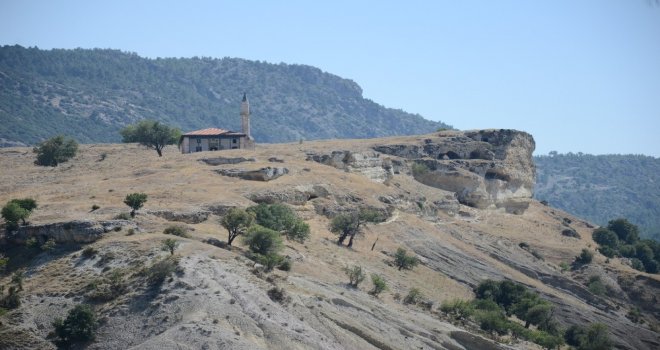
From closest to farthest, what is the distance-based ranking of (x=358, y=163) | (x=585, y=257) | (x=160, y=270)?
(x=160, y=270) → (x=358, y=163) → (x=585, y=257)

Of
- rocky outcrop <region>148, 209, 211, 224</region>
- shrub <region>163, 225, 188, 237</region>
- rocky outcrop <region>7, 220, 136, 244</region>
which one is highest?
rocky outcrop <region>148, 209, 211, 224</region>

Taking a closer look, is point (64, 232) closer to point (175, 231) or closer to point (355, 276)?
point (175, 231)

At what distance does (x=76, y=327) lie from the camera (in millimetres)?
44094

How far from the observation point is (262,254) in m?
56.1

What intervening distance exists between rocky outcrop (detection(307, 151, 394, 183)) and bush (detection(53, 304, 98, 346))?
47.7 metres

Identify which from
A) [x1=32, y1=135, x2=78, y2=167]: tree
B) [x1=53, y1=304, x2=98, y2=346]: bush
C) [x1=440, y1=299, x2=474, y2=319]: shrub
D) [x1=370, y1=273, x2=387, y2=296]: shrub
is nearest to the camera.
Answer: [x1=53, y1=304, x2=98, y2=346]: bush

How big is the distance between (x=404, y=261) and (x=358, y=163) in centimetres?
2329

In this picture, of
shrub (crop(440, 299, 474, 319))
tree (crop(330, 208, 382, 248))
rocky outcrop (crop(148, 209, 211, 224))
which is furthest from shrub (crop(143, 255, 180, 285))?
tree (crop(330, 208, 382, 248))

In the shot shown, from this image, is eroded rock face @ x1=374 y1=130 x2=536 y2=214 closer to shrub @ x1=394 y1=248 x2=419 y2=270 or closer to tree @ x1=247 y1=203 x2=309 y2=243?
shrub @ x1=394 y1=248 x2=419 y2=270

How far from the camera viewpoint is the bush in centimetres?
4403

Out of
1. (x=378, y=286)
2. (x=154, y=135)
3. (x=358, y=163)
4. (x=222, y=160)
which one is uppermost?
(x=154, y=135)

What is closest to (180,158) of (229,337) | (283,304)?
(283,304)

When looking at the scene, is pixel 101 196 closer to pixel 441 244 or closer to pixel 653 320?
pixel 441 244

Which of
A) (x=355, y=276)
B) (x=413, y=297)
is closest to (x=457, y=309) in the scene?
(x=413, y=297)
